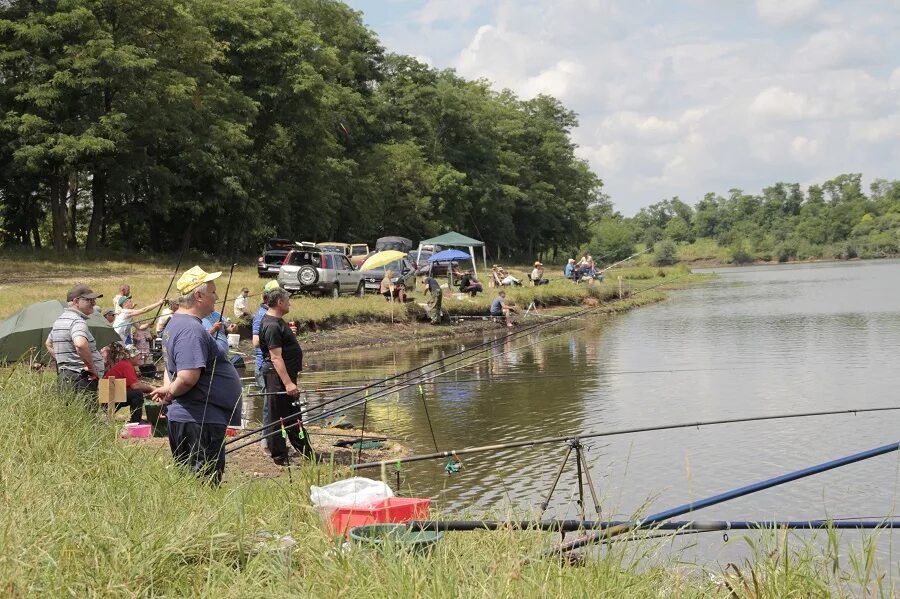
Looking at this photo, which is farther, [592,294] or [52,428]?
[592,294]

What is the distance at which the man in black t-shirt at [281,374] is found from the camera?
877 centimetres

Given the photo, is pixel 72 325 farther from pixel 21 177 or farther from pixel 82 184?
pixel 82 184

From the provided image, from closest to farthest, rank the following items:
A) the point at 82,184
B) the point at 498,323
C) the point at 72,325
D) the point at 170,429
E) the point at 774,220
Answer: the point at 170,429 < the point at 72,325 < the point at 498,323 < the point at 82,184 < the point at 774,220

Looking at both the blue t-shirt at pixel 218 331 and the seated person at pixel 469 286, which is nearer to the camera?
the blue t-shirt at pixel 218 331

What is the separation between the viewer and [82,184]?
43.7 meters

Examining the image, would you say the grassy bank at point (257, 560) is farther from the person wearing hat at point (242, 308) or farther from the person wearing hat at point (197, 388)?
the person wearing hat at point (242, 308)

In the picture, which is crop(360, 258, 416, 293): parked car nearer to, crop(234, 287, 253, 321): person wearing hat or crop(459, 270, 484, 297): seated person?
crop(459, 270, 484, 297): seated person

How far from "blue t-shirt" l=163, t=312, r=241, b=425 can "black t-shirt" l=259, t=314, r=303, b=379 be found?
1952 millimetres

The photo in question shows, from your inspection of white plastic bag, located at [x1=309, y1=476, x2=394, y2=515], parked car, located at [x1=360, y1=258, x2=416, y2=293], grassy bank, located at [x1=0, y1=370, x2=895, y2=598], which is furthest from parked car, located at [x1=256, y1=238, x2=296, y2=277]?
grassy bank, located at [x1=0, y1=370, x2=895, y2=598]

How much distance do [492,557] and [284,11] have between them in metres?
44.1

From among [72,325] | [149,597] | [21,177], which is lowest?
[149,597]

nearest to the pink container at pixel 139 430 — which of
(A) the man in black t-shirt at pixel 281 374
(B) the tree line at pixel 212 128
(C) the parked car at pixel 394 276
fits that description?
(A) the man in black t-shirt at pixel 281 374

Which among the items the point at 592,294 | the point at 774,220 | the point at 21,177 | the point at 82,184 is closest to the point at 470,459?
the point at 592,294

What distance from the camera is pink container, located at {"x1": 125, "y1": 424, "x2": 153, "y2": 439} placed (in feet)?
31.7
